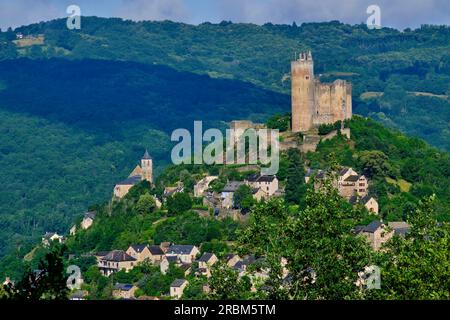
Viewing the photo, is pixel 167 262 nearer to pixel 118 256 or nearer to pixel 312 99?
pixel 118 256

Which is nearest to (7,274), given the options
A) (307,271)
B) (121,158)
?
(307,271)

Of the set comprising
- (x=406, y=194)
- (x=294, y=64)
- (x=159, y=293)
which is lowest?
(x=159, y=293)

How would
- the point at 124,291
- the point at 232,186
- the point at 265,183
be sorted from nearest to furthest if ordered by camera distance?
the point at 124,291 < the point at 265,183 < the point at 232,186

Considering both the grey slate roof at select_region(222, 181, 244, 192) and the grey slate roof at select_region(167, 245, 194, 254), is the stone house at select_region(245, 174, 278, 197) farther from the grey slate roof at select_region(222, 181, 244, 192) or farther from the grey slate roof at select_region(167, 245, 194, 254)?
the grey slate roof at select_region(167, 245, 194, 254)

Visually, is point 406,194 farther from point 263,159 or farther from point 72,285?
point 72,285

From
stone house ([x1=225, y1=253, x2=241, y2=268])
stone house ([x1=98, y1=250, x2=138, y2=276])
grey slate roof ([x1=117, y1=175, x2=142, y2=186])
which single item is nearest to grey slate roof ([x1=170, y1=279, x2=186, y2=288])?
stone house ([x1=225, y1=253, x2=241, y2=268])

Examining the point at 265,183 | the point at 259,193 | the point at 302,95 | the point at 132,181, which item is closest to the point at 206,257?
the point at 259,193
